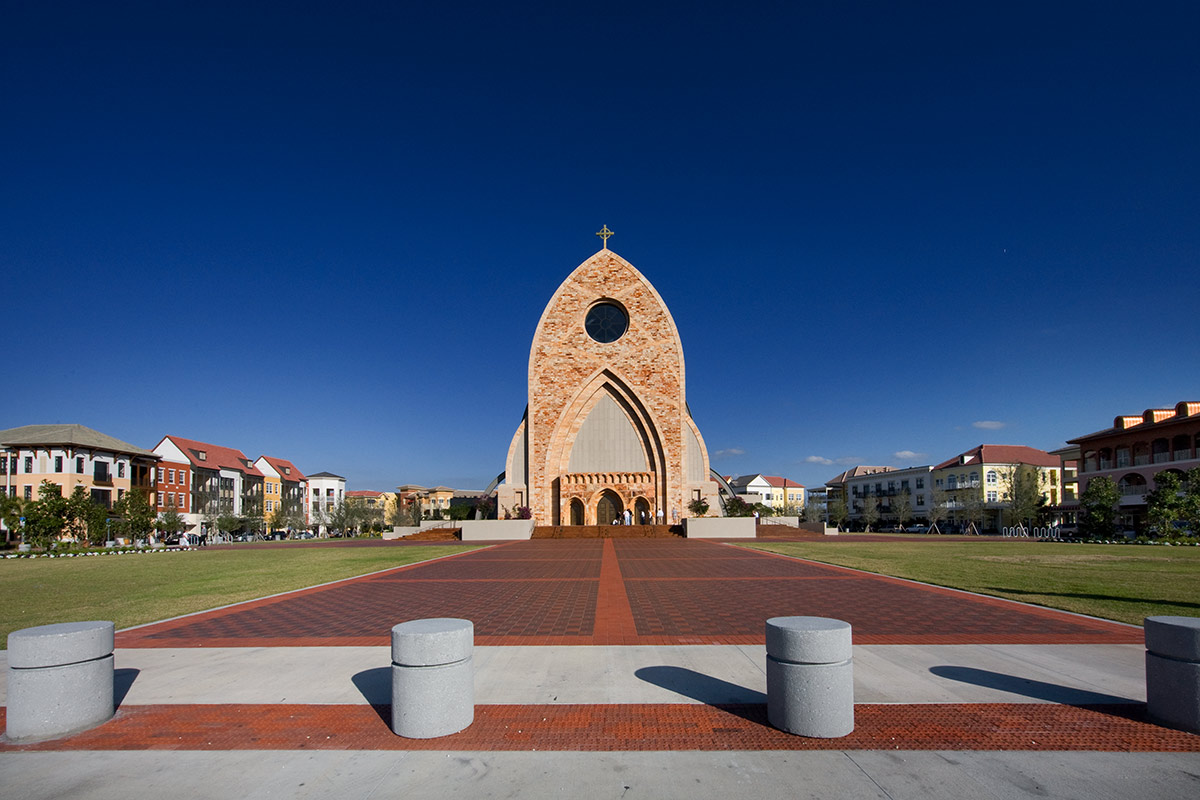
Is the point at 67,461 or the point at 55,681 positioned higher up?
the point at 67,461

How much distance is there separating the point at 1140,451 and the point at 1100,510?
67.3ft

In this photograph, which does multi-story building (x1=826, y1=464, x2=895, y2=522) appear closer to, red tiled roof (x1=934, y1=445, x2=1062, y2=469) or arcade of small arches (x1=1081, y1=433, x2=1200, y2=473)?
red tiled roof (x1=934, y1=445, x2=1062, y2=469)

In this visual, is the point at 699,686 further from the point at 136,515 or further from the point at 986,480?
the point at 986,480

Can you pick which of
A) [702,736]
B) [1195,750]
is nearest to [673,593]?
[702,736]

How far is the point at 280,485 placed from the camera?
91.2 m

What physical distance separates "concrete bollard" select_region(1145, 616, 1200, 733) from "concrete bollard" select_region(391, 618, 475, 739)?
567cm

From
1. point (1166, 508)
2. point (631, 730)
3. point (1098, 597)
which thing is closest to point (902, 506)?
point (1166, 508)

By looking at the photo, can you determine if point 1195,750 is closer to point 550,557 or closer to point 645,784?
point 645,784

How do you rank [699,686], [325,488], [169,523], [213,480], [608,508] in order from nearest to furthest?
[699,686] → [608,508] → [169,523] → [213,480] → [325,488]

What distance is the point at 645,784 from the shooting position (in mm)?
4297

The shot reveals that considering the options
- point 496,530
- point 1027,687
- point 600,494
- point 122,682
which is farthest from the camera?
point 600,494

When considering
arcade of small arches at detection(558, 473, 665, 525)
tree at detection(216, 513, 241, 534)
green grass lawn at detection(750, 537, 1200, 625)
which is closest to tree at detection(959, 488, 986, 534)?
arcade of small arches at detection(558, 473, 665, 525)

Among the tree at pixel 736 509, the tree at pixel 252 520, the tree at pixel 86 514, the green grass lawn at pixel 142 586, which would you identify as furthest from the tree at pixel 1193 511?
the tree at pixel 252 520

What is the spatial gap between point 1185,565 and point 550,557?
19.3 metres
